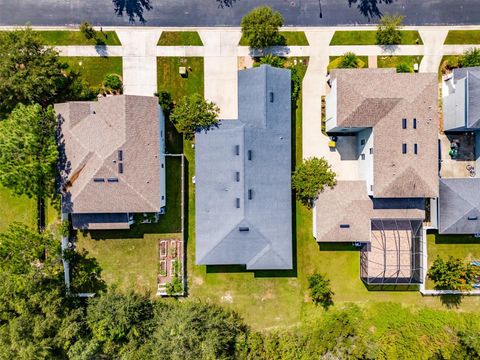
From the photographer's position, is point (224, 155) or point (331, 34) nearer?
point (224, 155)

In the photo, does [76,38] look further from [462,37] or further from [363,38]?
[462,37]

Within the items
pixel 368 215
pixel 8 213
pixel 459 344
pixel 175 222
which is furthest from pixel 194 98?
pixel 459 344

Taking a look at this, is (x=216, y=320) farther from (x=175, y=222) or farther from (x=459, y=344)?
(x=459, y=344)

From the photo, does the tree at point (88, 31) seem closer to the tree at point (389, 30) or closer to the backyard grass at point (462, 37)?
the tree at point (389, 30)

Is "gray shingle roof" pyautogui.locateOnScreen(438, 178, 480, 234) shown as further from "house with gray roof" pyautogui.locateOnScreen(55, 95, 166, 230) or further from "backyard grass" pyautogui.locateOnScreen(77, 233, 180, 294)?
"house with gray roof" pyautogui.locateOnScreen(55, 95, 166, 230)

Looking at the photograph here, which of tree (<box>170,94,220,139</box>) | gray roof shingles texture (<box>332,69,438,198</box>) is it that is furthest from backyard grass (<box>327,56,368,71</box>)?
tree (<box>170,94,220,139</box>)
